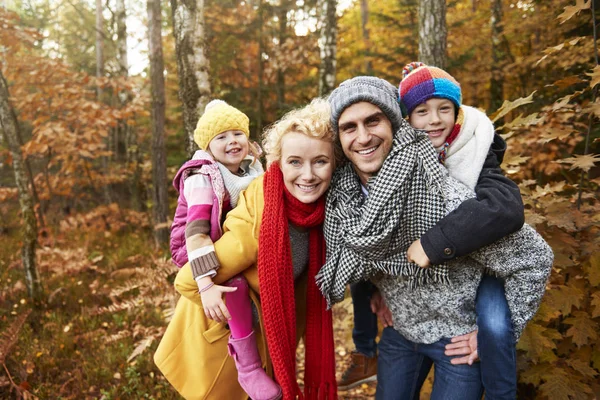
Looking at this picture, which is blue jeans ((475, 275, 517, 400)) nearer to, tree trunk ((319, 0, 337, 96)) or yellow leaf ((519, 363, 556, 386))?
yellow leaf ((519, 363, 556, 386))

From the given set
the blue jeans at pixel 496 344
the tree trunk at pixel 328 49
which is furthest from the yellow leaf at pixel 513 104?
the tree trunk at pixel 328 49

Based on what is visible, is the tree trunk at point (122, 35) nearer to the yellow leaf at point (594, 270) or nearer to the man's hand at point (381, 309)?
the man's hand at point (381, 309)

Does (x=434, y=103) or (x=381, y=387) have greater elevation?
(x=434, y=103)

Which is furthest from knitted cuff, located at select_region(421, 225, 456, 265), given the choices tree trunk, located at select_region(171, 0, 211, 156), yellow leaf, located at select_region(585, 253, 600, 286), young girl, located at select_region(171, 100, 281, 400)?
tree trunk, located at select_region(171, 0, 211, 156)

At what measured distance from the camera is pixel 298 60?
9.95m

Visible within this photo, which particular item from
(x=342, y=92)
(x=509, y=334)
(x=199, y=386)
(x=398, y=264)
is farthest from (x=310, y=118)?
(x=199, y=386)

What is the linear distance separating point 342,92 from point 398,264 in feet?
2.91

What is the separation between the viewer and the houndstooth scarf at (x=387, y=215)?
1.75 meters

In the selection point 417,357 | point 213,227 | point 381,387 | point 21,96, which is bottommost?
point 381,387

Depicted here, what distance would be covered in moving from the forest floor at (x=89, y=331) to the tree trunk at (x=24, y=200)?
230 mm

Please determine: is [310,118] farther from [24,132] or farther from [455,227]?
[24,132]

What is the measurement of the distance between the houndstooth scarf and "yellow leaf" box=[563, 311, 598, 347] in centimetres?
150

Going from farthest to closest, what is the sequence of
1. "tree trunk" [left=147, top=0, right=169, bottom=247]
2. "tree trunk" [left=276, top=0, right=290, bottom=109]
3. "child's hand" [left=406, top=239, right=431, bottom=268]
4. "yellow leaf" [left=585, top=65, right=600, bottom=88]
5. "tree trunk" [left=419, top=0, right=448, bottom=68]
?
1. "tree trunk" [left=276, top=0, right=290, bottom=109]
2. "tree trunk" [left=147, top=0, right=169, bottom=247]
3. "tree trunk" [left=419, top=0, right=448, bottom=68]
4. "yellow leaf" [left=585, top=65, right=600, bottom=88]
5. "child's hand" [left=406, top=239, right=431, bottom=268]

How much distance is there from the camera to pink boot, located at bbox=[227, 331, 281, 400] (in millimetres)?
2039
